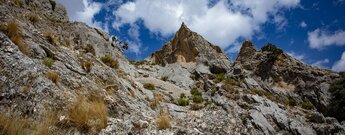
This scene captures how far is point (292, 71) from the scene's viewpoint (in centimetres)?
2994

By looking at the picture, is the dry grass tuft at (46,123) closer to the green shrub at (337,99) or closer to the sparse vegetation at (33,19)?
the sparse vegetation at (33,19)

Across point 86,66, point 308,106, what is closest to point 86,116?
point 86,66

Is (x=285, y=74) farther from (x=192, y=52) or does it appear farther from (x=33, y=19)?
(x=33, y=19)

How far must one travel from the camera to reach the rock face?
35.7m

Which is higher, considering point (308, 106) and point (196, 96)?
point (308, 106)

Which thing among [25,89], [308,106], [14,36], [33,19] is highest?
[308,106]

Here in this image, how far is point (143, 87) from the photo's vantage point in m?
18.2

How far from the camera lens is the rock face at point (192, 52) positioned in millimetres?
35666

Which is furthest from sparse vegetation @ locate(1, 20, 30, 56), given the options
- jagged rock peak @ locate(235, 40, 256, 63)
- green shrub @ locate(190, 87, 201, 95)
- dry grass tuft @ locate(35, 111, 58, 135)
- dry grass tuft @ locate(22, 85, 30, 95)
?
jagged rock peak @ locate(235, 40, 256, 63)

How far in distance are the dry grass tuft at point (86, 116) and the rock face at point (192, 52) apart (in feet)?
96.3

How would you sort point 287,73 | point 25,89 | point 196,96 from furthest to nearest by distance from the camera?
point 287,73, point 196,96, point 25,89

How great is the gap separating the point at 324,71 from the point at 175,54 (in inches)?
817

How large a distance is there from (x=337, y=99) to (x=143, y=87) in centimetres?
1916

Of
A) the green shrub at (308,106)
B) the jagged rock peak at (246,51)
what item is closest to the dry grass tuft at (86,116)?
the green shrub at (308,106)
